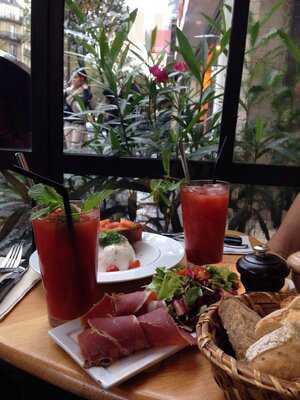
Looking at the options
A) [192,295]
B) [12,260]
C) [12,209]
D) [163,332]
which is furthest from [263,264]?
[12,209]

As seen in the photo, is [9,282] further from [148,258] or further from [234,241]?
[234,241]

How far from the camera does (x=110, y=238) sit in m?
1.38

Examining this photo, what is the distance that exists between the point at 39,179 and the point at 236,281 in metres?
0.62

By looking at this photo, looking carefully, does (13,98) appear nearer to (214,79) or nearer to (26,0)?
(26,0)

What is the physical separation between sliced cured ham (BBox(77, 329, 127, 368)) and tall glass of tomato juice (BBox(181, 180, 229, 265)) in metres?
0.56

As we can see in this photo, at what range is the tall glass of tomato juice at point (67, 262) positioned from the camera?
0.90 meters

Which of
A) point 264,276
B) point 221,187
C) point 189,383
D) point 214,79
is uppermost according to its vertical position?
point 214,79

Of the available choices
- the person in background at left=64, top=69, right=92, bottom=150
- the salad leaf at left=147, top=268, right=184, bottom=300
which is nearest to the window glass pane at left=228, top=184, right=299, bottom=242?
the person in background at left=64, top=69, right=92, bottom=150

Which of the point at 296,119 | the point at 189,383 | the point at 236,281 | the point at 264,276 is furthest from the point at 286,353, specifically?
the point at 296,119

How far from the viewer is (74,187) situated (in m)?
2.52

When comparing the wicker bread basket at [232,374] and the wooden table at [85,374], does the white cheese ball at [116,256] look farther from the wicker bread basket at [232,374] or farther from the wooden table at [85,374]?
the wicker bread basket at [232,374]

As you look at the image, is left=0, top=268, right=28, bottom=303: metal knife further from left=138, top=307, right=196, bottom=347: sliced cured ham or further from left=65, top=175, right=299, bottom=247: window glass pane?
left=65, top=175, right=299, bottom=247: window glass pane

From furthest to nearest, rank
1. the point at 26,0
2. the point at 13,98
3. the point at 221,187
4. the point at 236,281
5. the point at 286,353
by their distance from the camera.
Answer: the point at 13,98
the point at 26,0
the point at 221,187
the point at 236,281
the point at 286,353

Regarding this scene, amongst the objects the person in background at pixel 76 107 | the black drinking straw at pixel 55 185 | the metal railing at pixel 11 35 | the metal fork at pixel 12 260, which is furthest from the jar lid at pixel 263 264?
the metal railing at pixel 11 35
